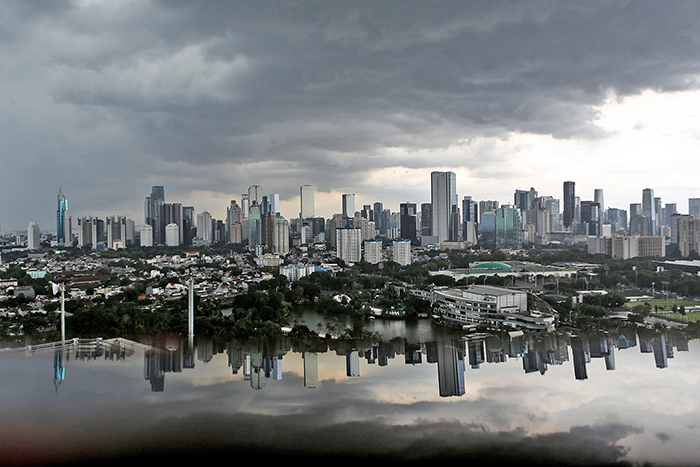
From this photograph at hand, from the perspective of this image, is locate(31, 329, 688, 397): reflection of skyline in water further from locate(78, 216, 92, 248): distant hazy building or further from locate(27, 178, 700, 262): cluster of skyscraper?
locate(78, 216, 92, 248): distant hazy building

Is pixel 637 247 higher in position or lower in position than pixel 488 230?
lower

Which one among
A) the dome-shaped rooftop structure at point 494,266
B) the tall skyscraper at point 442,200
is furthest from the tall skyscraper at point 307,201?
the dome-shaped rooftop structure at point 494,266

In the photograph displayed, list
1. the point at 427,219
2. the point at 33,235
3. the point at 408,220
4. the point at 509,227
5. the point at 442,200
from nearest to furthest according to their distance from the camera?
the point at 33,235, the point at 509,227, the point at 442,200, the point at 408,220, the point at 427,219

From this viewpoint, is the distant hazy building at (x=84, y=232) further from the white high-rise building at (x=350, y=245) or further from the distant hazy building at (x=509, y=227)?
the distant hazy building at (x=509, y=227)

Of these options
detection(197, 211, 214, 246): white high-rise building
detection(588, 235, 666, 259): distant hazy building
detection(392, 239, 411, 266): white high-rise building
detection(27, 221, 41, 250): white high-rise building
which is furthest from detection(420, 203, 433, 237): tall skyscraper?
detection(27, 221, 41, 250): white high-rise building

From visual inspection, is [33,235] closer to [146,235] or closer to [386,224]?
[146,235]

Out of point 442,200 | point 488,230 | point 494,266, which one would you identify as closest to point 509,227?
point 488,230

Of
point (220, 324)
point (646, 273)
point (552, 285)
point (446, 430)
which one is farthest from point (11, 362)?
point (646, 273)

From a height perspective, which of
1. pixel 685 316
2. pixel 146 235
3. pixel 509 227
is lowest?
pixel 685 316
